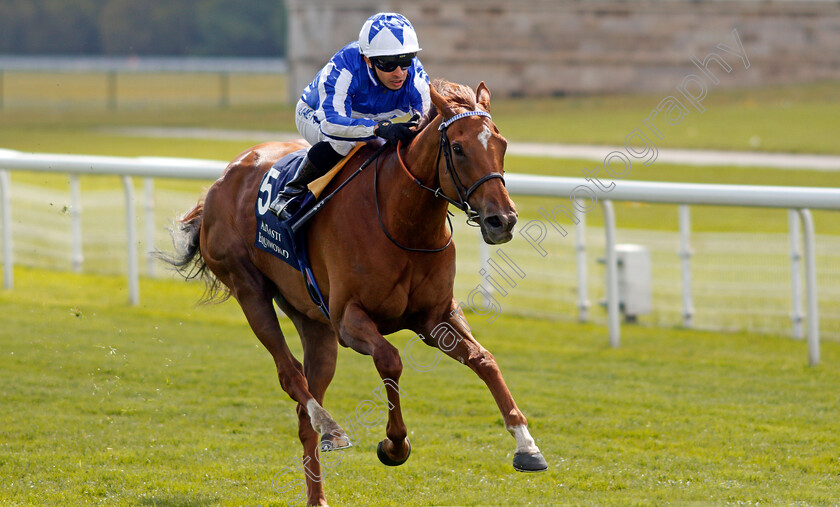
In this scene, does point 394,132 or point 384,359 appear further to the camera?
point 394,132

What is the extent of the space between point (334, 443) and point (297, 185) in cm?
108

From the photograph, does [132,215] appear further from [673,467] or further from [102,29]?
[102,29]

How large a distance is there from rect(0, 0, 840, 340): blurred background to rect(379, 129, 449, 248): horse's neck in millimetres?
3270

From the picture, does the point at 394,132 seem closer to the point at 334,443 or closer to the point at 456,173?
the point at 456,173

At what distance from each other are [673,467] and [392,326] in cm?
146

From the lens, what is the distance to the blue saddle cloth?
442cm

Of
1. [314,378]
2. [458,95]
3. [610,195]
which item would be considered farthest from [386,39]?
[610,195]

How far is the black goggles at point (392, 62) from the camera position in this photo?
4105 millimetres

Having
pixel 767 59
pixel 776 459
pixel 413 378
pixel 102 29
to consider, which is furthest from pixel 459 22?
pixel 102 29

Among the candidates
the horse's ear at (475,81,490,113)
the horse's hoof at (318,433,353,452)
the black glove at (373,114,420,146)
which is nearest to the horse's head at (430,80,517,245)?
the horse's ear at (475,81,490,113)

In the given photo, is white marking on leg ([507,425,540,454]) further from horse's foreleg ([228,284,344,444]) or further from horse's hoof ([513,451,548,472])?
horse's foreleg ([228,284,344,444])

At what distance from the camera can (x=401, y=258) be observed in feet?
13.0

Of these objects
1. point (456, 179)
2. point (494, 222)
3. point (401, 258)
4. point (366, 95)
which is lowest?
point (401, 258)

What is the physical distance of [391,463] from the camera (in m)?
4.07
